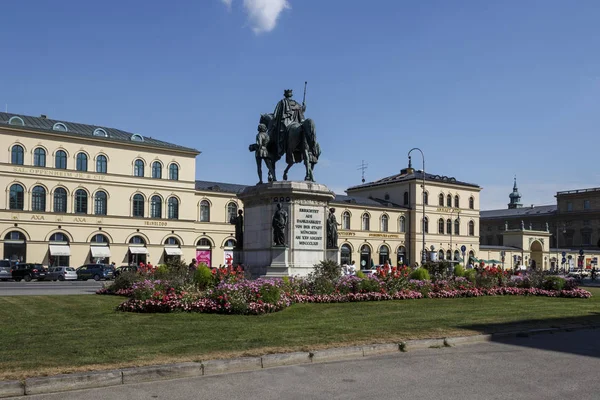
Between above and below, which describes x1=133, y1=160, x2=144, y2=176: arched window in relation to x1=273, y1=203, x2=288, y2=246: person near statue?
above

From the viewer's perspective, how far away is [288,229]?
2391 cm

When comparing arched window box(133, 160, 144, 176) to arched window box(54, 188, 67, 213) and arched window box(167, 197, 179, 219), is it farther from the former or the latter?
arched window box(54, 188, 67, 213)

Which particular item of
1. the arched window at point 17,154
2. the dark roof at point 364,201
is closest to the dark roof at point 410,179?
the dark roof at point 364,201

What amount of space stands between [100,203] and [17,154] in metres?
9.13

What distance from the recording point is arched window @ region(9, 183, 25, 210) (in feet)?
201

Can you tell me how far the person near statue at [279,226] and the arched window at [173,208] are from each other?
160 ft

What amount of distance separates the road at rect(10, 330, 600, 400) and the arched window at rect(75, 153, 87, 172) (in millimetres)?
58909

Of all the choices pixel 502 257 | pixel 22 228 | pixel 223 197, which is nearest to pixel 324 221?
pixel 22 228

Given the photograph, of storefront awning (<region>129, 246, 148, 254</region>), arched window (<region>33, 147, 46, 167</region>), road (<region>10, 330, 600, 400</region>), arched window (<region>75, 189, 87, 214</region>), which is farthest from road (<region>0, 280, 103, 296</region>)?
storefront awning (<region>129, 246, 148, 254</region>)

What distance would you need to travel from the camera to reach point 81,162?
65.6 m

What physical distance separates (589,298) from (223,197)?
170 feet

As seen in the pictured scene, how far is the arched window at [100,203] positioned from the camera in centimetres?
6631

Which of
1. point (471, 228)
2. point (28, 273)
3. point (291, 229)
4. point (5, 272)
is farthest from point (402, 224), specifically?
point (291, 229)

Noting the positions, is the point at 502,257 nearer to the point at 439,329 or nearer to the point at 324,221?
the point at 324,221
